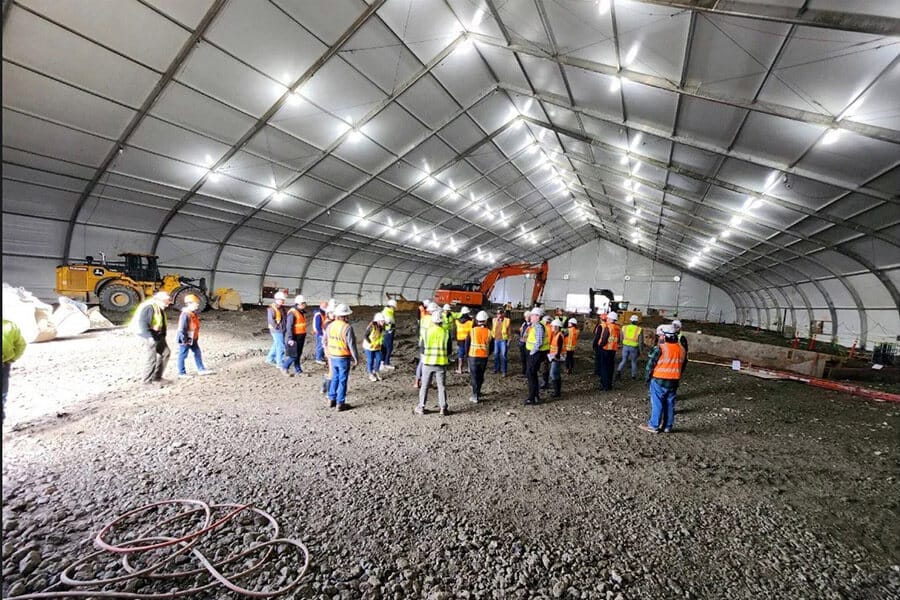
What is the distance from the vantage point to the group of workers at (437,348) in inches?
269

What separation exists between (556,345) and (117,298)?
16.3m

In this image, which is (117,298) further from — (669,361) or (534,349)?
(669,361)

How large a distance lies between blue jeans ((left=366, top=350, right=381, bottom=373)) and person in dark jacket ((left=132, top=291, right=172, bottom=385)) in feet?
12.7

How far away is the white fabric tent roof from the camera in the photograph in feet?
26.5

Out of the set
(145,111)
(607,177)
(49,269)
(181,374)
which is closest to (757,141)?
(607,177)

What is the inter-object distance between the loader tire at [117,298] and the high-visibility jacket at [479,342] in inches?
582

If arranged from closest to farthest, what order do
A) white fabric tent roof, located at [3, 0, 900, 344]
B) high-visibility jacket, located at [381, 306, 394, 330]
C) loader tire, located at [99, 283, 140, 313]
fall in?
white fabric tent roof, located at [3, 0, 900, 344]
high-visibility jacket, located at [381, 306, 394, 330]
loader tire, located at [99, 283, 140, 313]

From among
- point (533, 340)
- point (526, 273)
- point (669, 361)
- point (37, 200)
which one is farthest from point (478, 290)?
point (37, 200)

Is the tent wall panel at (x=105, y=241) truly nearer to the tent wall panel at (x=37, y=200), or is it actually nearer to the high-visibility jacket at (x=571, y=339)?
the tent wall panel at (x=37, y=200)

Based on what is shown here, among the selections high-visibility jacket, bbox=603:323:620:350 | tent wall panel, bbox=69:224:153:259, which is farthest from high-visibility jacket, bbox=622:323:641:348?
tent wall panel, bbox=69:224:153:259

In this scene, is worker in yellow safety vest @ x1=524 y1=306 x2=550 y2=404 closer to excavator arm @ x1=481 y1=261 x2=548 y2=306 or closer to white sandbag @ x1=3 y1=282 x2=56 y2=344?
white sandbag @ x1=3 y1=282 x2=56 y2=344

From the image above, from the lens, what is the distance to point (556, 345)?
8430 millimetres

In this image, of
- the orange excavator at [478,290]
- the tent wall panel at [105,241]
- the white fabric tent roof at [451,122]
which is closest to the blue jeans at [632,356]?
the white fabric tent roof at [451,122]

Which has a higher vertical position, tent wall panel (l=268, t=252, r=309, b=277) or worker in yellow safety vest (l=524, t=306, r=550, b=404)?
tent wall panel (l=268, t=252, r=309, b=277)
